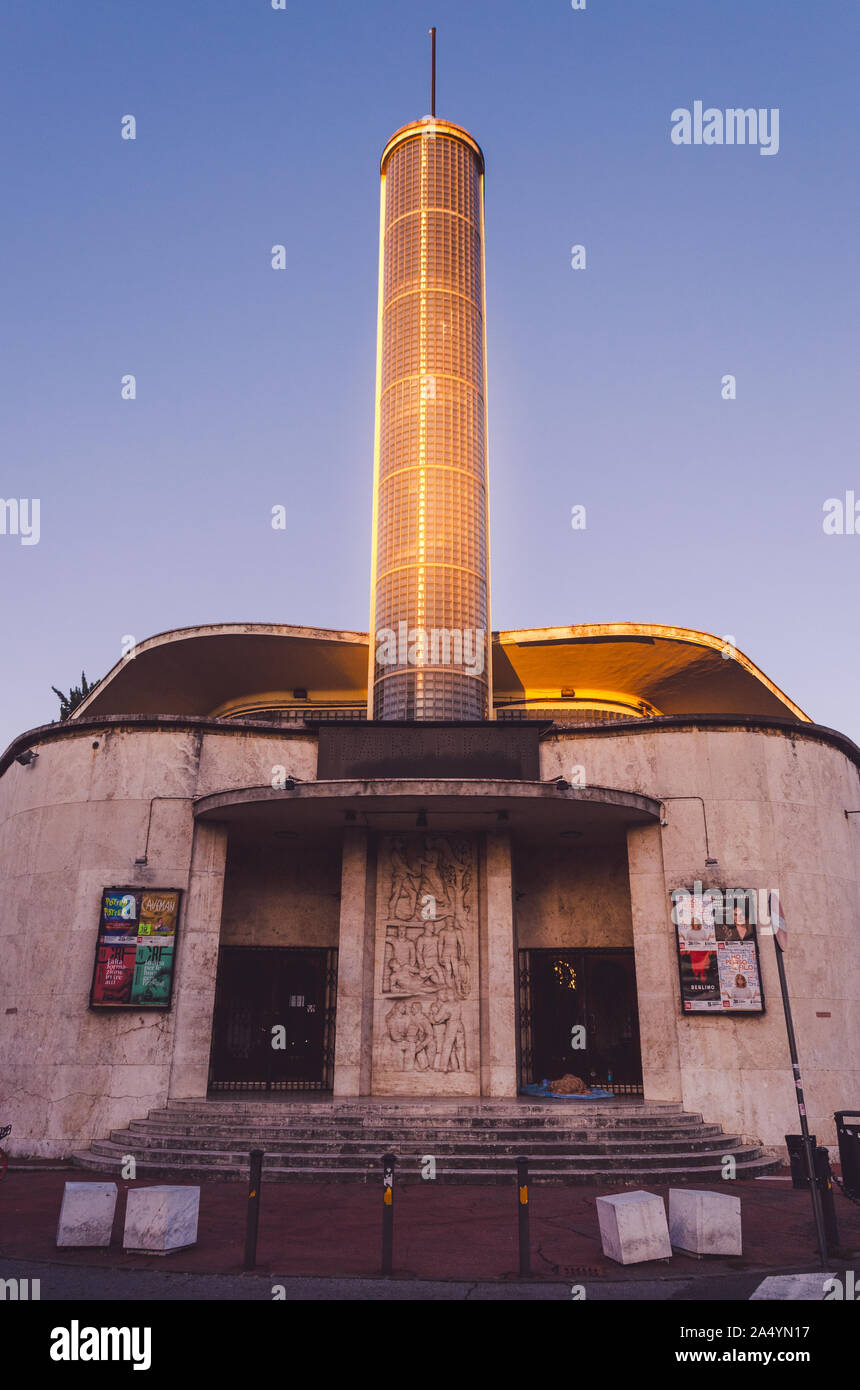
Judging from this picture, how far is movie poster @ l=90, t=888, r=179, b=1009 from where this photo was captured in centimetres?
1631

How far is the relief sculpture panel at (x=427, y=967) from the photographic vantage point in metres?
17.4

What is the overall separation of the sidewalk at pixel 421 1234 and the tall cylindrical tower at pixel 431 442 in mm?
11283

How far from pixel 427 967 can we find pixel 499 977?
1589mm

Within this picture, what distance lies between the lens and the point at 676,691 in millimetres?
28781

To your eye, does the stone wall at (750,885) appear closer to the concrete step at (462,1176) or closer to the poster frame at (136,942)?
the concrete step at (462,1176)

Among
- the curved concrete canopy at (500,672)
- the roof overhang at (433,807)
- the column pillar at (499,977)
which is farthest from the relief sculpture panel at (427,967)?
the curved concrete canopy at (500,672)

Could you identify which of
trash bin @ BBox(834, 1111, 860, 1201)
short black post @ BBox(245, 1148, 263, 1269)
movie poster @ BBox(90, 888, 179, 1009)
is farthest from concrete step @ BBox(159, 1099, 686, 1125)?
short black post @ BBox(245, 1148, 263, 1269)

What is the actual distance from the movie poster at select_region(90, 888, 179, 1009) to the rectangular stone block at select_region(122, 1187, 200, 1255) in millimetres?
7282

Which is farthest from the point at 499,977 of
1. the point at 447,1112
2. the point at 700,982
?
the point at 700,982

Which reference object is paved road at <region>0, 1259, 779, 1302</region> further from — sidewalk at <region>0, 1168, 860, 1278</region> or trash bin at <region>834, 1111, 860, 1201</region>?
trash bin at <region>834, 1111, 860, 1201</region>

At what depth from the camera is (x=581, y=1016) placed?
1889 centimetres
